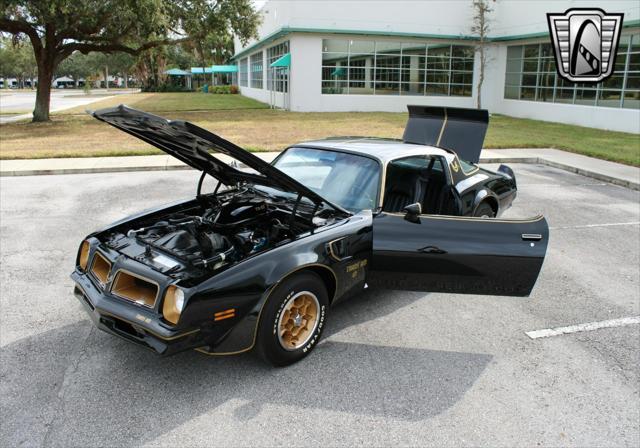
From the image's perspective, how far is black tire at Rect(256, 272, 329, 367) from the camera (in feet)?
11.6

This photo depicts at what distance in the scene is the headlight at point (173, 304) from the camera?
3.24 meters

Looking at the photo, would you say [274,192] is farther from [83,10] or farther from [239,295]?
[83,10]

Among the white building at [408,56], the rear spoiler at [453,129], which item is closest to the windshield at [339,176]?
the rear spoiler at [453,129]

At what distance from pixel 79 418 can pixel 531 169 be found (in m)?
12.0

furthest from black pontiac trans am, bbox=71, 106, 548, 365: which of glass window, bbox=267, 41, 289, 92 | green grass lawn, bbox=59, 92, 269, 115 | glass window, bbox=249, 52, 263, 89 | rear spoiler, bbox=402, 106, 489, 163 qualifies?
glass window, bbox=249, 52, 263, 89

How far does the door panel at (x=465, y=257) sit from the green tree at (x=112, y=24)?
17630mm

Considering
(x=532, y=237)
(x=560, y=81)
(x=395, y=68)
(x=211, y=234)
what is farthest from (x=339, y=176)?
(x=395, y=68)

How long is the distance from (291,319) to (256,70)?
42.8 metres

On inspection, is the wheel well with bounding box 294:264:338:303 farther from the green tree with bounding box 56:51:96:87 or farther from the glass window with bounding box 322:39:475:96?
the green tree with bounding box 56:51:96:87

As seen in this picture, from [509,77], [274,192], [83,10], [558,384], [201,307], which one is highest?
[83,10]

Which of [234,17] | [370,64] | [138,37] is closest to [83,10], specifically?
[138,37]

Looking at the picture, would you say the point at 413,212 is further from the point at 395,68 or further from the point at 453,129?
the point at 395,68

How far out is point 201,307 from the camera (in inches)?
127

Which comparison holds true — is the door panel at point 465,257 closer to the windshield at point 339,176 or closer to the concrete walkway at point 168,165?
the windshield at point 339,176
